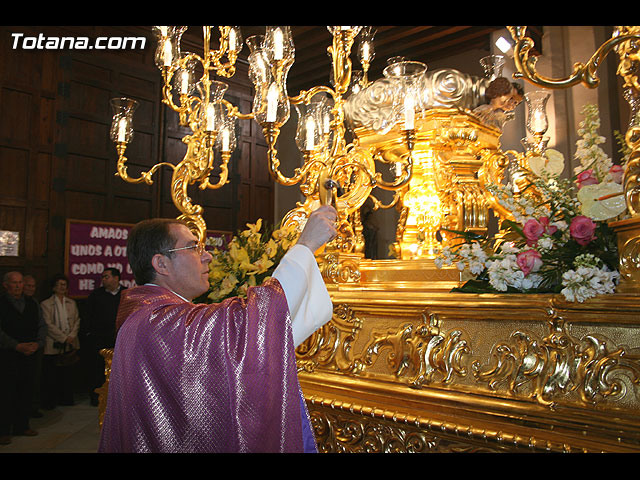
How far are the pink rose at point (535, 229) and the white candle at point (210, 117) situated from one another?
1.58 meters

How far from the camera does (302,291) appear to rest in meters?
1.45

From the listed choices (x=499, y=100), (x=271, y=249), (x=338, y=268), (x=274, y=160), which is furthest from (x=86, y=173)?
(x=499, y=100)

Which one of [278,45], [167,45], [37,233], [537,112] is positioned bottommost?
[37,233]

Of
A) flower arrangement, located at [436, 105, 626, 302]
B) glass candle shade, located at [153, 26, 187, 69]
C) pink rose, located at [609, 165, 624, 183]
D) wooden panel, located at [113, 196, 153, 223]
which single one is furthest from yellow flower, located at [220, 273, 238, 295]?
wooden panel, located at [113, 196, 153, 223]

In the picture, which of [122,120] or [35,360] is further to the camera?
[35,360]

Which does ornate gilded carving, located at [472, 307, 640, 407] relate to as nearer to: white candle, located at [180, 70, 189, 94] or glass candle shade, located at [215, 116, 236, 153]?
glass candle shade, located at [215, 116, 236, 153]

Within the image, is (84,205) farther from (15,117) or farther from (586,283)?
(586,283)

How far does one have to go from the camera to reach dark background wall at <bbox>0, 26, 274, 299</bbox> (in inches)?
218

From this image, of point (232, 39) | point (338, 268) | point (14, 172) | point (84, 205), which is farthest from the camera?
point (84, 205)

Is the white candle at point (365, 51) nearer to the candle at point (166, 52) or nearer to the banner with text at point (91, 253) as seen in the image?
the candle at point (166, 52)

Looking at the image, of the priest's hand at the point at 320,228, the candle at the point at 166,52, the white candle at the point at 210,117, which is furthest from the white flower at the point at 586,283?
the candle at the point at 166,52

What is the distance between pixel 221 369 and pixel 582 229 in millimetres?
1115

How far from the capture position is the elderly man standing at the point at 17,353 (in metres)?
4.32

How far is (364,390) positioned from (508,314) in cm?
58
